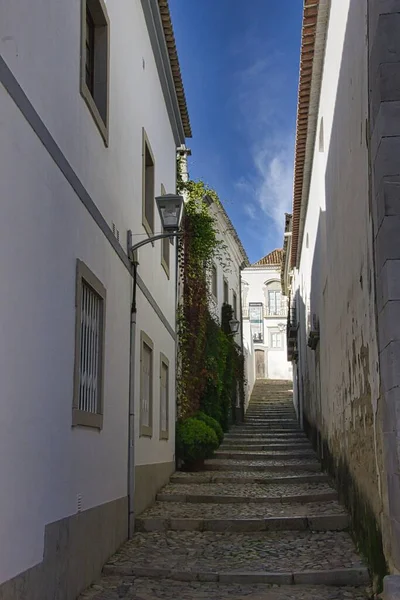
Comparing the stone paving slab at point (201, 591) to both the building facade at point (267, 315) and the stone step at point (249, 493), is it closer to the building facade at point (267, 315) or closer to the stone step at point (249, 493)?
the stone step at point (249, 493)

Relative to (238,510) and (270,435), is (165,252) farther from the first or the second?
(270,435)

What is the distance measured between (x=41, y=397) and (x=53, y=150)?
1.84 metres

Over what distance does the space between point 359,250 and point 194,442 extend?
705cm

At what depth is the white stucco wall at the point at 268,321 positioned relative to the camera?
42906mm

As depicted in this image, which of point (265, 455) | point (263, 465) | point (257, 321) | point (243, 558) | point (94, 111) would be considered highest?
point (257, 321)

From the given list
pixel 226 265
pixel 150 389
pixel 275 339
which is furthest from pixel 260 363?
pixel 150 389

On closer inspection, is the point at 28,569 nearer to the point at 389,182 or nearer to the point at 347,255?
the point at 389,182

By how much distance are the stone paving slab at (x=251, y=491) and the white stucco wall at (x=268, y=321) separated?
28818mm

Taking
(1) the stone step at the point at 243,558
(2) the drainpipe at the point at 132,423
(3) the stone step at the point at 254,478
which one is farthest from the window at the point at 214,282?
(1) the stone step at the point at 243,558

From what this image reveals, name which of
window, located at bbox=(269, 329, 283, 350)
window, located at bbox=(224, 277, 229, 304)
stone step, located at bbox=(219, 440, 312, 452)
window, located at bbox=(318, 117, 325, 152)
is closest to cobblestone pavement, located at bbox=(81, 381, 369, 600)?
stone step, located at bbox=(219, 440, 312, 452)

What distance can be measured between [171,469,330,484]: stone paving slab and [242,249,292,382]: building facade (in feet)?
93.6

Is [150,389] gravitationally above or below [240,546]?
above

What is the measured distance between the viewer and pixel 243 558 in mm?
7410

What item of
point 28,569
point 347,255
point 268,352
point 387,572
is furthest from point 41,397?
point 268,352
